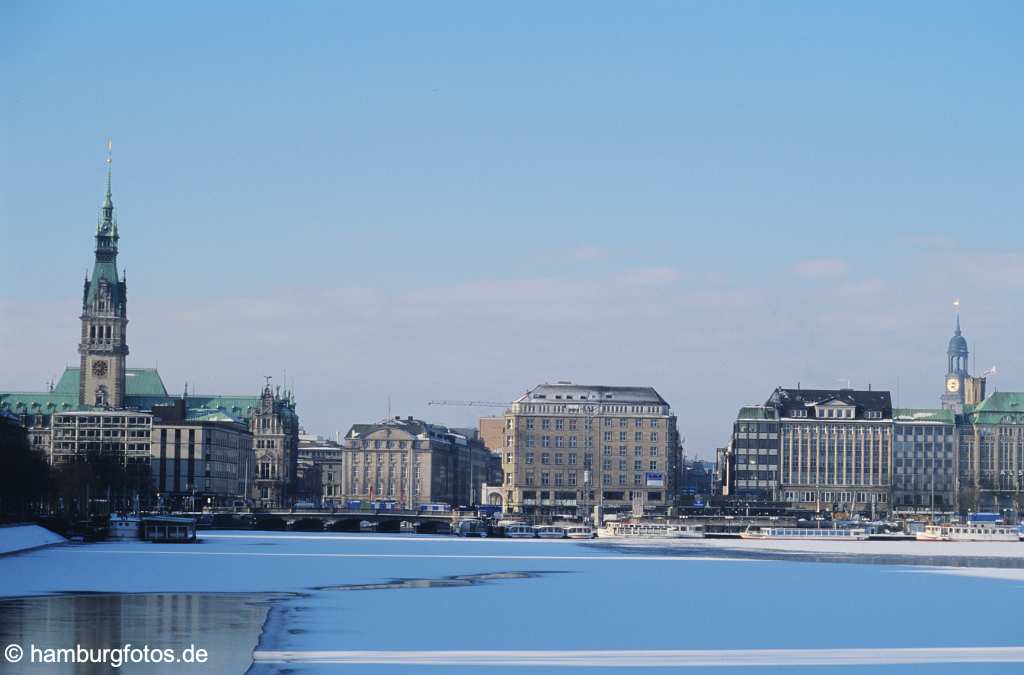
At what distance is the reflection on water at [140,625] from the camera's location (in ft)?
192

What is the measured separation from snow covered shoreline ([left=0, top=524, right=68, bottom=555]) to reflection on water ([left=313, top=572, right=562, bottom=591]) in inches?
1452

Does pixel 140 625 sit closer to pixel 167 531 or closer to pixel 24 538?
pixel 24 538

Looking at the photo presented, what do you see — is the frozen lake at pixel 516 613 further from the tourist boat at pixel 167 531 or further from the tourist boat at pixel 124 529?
the tourist boat at pixel 124 529

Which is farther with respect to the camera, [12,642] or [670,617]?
[670,617]

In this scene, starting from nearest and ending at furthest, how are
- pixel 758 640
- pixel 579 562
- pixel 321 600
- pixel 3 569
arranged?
pixel 758 640 → pixel 321 600 → pixel 3 569 → pixel 579 562

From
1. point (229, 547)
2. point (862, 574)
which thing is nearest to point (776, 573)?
point (862, 574)

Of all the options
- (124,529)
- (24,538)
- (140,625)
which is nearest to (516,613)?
Result: (140,625)

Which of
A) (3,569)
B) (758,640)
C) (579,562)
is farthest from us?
(579,562)

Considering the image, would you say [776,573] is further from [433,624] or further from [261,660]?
[261,660]

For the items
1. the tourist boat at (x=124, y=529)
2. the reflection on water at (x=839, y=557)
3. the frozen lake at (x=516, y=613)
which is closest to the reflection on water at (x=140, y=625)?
the frozen lake at (x=516, y=613)

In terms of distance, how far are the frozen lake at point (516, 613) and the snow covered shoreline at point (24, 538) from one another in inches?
267

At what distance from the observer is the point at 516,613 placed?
263 feet

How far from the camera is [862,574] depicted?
120750 millimetres

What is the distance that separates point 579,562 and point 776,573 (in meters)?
21.5
